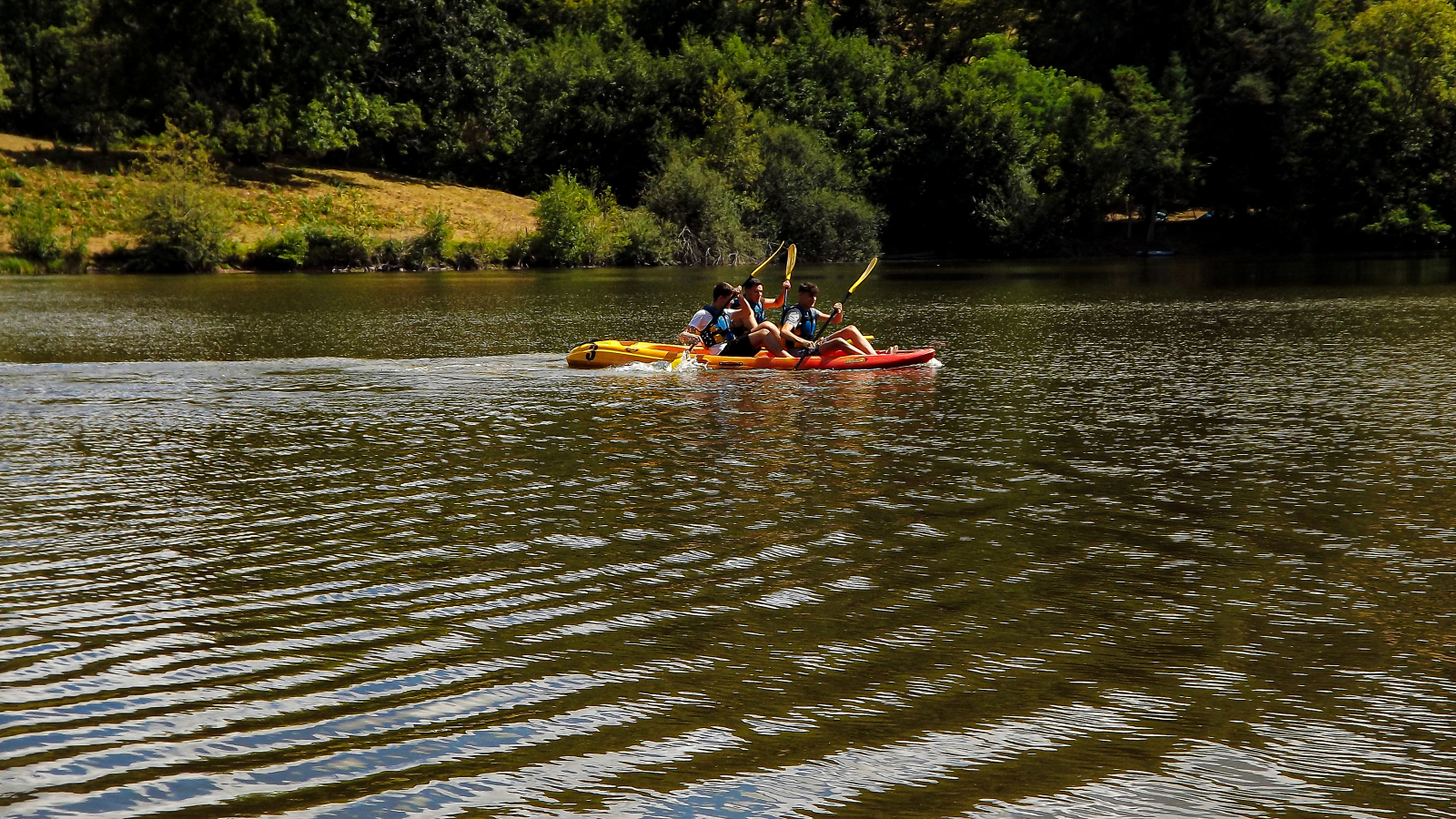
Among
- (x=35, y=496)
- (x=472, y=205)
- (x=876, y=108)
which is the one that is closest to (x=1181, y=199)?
(x=876, y=108)

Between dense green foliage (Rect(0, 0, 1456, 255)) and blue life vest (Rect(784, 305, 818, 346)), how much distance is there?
127ft

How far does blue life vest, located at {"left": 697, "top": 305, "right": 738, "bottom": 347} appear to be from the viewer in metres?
20.9

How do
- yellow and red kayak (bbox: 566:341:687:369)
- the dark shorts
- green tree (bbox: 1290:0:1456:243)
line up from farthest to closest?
green tree (bbox: 1290:0:1456:243) → the dark shorts → yellow and red kayak (bbox: 566:341:687:369)

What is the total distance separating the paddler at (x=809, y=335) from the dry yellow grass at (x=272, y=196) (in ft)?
129

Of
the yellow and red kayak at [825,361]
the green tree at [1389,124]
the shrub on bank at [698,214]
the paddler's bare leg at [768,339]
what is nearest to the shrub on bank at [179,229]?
the shrub on bank at [698,214]

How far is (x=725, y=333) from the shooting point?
69.1ft

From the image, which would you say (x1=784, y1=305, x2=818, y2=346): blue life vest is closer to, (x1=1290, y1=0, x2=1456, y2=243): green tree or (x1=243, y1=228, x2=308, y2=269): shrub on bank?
(x1=243, y1=228, x2=308, y2=269): shrub on bank

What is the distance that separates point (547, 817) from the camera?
16.0 ft

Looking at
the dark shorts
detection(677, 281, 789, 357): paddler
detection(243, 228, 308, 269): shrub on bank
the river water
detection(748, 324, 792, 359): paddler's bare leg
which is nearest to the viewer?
the river water

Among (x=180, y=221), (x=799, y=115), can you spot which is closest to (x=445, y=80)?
(x=799, y=115)

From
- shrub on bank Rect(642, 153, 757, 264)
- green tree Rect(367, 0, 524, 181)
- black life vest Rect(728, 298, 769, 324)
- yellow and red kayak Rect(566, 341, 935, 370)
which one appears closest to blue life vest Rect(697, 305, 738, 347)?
black life vest Rect(728, 298, 769, 324)

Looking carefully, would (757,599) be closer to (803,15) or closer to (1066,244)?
(1066,244)

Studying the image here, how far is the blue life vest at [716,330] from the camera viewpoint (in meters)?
20.9

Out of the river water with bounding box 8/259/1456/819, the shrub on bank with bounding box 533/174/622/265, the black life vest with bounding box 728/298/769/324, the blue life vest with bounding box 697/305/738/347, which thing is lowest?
the river water with bounding box 8/259/1456/819
